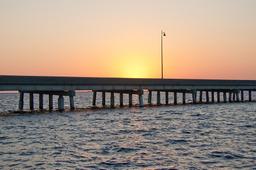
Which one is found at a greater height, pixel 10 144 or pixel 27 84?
pixel 27 84

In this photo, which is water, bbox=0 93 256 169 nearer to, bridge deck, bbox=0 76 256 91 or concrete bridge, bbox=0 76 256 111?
bridge deck, bbox=0 76 256 91

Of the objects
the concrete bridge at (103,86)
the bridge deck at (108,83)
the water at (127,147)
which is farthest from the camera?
the concrete bridge at (103,86)

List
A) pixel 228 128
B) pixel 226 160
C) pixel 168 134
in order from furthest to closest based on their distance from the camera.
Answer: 1. pixel 228 128
2. pixel 168 134
3. pixel 226 160

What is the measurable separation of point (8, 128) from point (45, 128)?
2849 millimetres

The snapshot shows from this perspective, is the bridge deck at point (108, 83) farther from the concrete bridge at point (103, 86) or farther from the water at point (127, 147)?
the water at point (127, 147)

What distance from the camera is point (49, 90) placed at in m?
56.4

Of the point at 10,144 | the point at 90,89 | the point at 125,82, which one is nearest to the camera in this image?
the point at 10,144

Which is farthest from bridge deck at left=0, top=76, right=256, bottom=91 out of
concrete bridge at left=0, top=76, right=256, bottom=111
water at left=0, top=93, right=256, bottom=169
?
water at left=0, top=93, right=256, bottom=169

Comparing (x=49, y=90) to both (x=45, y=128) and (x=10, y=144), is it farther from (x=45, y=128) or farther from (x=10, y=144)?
(x=10, y=144)

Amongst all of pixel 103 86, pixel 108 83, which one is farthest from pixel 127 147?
pixel 108 83

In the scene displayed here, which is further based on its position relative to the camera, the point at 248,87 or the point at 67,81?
the point at 248,87

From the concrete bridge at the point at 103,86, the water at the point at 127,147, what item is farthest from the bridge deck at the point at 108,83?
the water at the point at 127,147

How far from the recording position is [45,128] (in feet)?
117

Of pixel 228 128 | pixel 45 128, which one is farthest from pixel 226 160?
pixel 45 128
